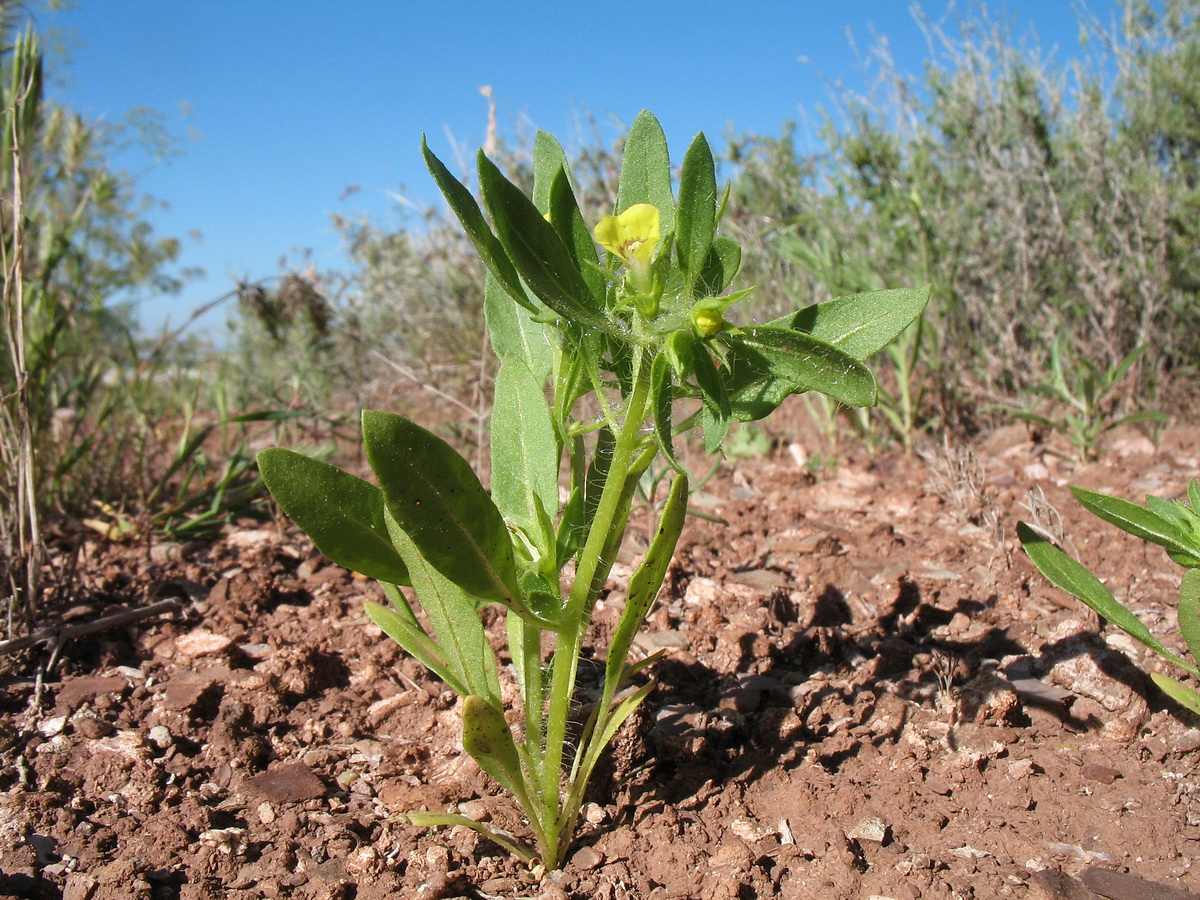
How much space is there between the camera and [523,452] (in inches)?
53.1

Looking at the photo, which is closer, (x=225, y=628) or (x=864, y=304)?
(x=864, y=304)

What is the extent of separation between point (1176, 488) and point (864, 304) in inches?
76.0

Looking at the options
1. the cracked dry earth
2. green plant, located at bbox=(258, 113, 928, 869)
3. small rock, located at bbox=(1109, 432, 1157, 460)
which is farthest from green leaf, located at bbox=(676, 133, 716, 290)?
small rock, located at bbox=(1109, 432, 1157, 460)

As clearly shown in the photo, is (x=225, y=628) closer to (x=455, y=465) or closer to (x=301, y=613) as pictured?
(x=301, y=613)

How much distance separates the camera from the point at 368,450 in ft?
3.23

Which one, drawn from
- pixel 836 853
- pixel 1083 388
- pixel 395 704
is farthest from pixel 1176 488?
pixel 395 704

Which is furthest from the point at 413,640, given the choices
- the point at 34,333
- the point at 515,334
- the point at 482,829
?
the point at 34,333

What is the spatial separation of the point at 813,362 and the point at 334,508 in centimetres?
66

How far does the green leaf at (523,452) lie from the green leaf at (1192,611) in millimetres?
1004

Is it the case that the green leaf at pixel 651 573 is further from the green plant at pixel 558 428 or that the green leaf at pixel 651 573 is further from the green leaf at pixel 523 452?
the green leaf at pixel 523 452

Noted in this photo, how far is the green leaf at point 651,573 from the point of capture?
1.17 metres

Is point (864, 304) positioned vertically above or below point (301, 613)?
above

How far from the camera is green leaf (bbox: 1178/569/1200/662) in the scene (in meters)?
1.35

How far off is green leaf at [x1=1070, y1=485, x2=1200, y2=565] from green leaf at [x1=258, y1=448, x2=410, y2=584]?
1101mm
